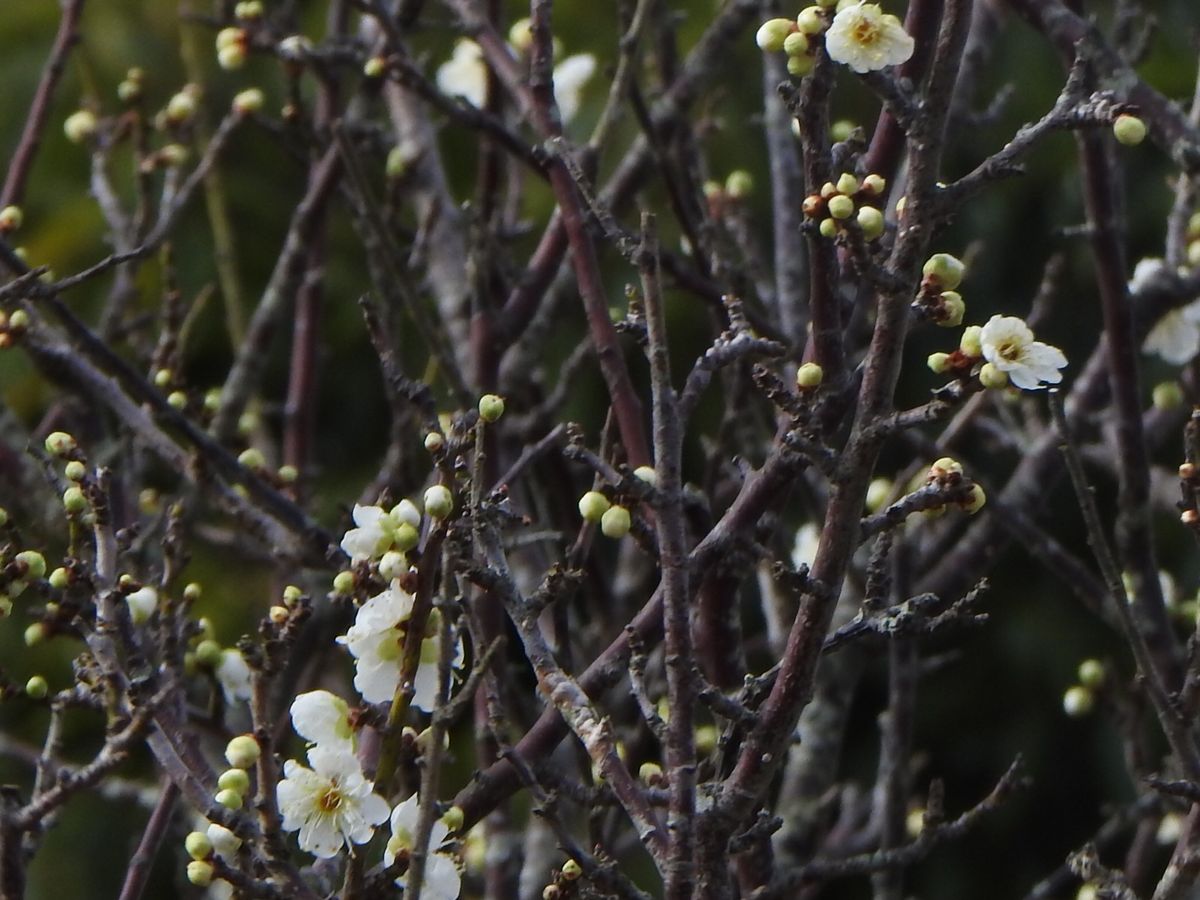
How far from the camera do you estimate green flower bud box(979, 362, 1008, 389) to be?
3.90 feet

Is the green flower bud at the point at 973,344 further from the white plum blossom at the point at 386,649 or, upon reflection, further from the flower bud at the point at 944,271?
the white plum blossom at the point at 386,649

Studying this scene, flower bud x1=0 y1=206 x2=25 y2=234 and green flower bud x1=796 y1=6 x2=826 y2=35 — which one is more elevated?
flower bud x1=0 y1=206 x2=25 y2=234

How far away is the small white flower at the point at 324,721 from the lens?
126 centimetres

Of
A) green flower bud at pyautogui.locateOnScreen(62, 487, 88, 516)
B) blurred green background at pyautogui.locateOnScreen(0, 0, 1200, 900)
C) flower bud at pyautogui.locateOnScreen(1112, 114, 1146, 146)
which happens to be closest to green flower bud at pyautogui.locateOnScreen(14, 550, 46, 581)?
green flower bud at pyautogui.locateOnScreen(62, 487, 88, 516)

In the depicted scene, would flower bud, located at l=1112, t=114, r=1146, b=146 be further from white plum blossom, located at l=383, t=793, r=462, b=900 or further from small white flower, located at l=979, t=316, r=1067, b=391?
white plum blossom, located at l=383, t=793, r=462, b=900

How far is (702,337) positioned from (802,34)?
310cm

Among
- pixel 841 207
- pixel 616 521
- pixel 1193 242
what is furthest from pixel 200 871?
pixel 1193 242

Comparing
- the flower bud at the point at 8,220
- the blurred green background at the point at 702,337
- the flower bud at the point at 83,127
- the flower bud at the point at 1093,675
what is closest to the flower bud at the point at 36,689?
the flower bud at the point at 8,220

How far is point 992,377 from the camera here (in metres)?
1.19

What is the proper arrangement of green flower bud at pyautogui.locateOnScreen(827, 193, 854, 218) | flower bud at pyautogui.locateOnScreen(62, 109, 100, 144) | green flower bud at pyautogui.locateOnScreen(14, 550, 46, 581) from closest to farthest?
green flower bud at pyautogui.locateOnScreen(827, 193, 854, 218) → green flower bud at pyautogui.locateOnScreen(14, 550, 46, 581) → flower bud at pyautogui.locateOnScreen(62, 109, 100, 144)

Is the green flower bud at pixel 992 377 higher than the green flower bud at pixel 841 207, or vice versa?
the green flower bud at pixel 841 207

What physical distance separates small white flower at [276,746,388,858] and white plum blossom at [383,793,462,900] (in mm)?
20

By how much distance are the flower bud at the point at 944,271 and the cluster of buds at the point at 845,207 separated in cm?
5

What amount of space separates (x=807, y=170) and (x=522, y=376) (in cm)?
119
